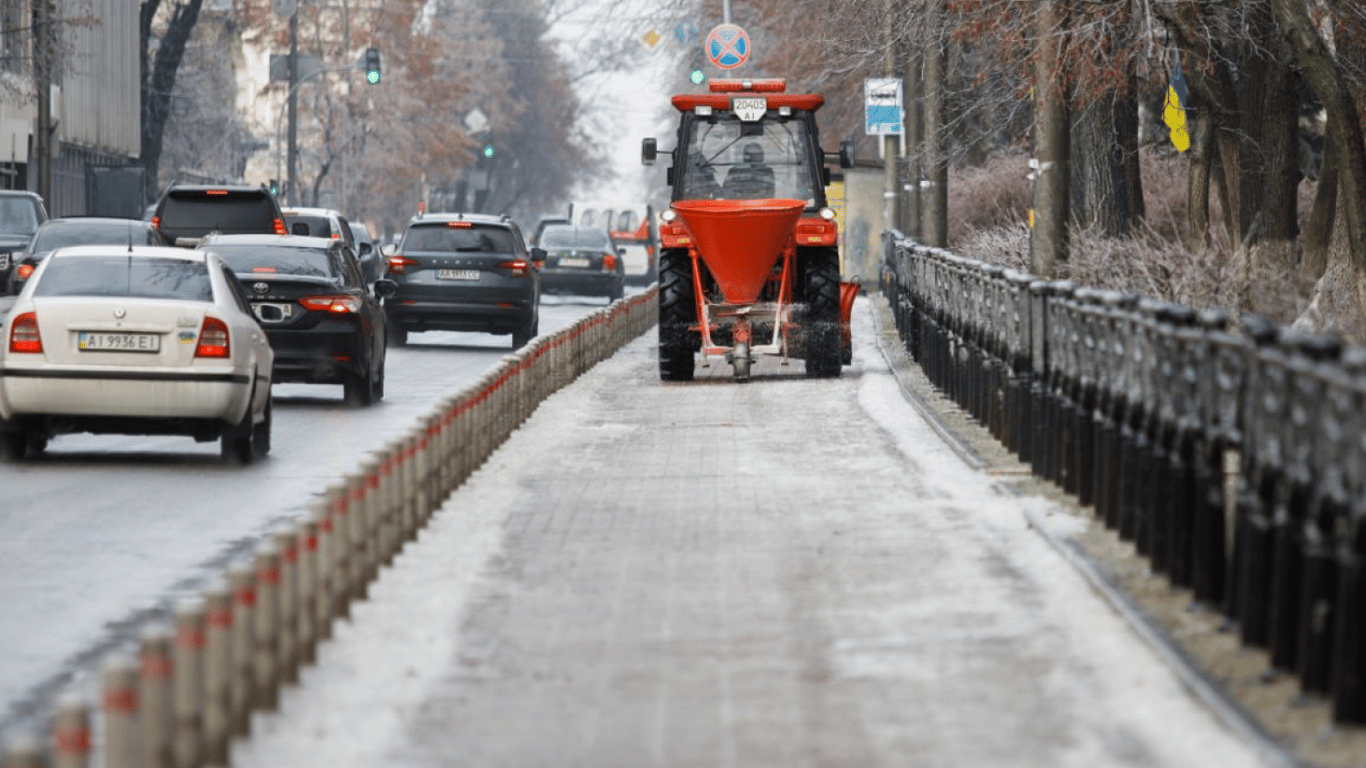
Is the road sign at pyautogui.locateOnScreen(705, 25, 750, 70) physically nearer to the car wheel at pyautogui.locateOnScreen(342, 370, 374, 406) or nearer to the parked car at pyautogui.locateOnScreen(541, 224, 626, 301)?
the parked car at pyautogui.locateOnScreen(541, 224, 626, 301)

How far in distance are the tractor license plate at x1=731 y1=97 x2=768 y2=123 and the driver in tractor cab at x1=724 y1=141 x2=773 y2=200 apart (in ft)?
1.06

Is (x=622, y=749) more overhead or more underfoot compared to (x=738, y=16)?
more underfoot

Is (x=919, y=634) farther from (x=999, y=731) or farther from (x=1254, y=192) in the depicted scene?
(x=1254, y=192)

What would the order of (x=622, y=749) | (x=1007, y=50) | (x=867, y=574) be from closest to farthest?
1. (x=622, y=749)
2. (x=867, y=574)
3. (x=1007, y=50)

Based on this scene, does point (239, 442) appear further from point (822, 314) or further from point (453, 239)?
point (453, 239)

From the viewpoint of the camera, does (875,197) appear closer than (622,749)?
No

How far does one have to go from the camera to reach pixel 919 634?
1005 centimetres

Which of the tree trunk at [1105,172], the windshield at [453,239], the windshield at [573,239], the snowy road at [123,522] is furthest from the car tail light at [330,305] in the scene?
the windshield at [573,239]

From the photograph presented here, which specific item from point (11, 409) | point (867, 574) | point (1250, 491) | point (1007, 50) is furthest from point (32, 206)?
point (1250, 491)

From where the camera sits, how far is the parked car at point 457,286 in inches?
1282

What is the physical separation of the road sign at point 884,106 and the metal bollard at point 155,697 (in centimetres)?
3144

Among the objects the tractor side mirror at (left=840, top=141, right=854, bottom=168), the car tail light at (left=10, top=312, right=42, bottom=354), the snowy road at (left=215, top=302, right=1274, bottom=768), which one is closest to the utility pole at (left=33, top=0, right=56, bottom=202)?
the tractor side mirror at (left=840, top=141, right=854, bottom=168)

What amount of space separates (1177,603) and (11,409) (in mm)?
8658

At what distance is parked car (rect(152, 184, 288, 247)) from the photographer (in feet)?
107
